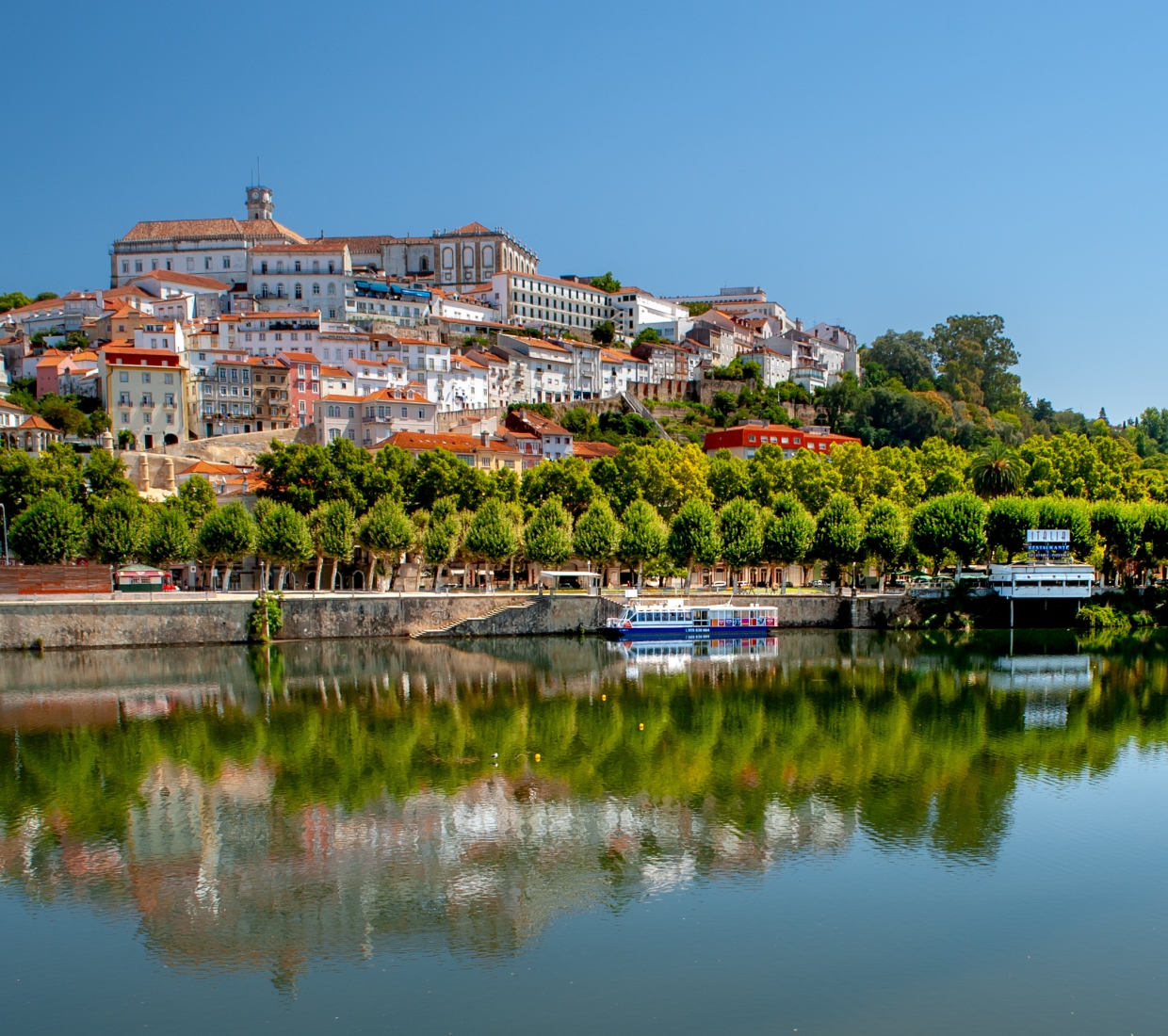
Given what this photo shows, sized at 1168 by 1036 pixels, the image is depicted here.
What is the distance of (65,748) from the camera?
97.1ft

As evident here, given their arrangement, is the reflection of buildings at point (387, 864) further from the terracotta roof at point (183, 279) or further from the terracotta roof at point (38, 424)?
the terracotta roof at point (183, 279)

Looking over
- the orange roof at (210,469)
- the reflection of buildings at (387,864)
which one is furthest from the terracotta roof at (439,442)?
the reflection of buildings at (387,864)

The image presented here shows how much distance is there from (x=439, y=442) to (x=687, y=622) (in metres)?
26.7

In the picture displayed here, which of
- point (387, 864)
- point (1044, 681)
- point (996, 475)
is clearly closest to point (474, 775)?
point (387, 864)

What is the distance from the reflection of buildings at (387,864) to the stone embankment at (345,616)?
21.6m

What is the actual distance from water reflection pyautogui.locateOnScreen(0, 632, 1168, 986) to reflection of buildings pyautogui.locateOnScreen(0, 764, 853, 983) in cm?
6

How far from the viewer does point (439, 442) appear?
72.6 metres

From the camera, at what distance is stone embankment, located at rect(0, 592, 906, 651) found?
44625 millimetres

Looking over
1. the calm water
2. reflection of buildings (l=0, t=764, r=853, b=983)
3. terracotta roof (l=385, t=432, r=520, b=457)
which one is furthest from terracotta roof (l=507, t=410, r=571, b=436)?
reflection of buildings (l=0, t=764, r=853, b=983)

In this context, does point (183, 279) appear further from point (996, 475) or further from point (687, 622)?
point (996, 475)

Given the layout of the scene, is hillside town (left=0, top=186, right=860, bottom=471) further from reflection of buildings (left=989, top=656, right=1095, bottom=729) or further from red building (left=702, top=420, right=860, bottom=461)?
reflection of buildings (left=989, top=656, right=1095, bottom=729)

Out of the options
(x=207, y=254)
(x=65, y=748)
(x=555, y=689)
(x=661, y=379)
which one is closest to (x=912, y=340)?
(x=661, y=379)

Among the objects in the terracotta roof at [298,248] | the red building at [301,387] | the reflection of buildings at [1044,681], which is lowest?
the reflection of buildings at [1044,681]

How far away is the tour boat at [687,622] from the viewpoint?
2024 inches
